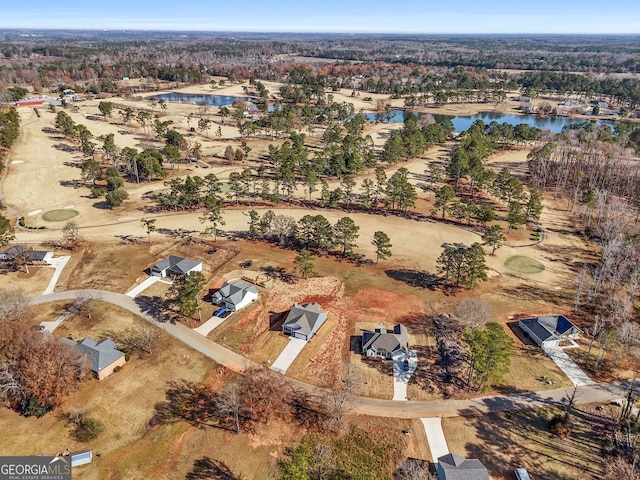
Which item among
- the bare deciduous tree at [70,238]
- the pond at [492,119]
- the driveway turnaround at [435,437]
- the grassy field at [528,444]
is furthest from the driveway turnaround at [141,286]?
the pond at [492,119]

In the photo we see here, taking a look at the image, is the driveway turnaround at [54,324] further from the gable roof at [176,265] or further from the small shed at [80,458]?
the small shed at [80,458]

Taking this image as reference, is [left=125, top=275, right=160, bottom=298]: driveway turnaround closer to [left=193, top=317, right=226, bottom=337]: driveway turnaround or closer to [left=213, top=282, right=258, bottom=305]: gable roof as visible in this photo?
[left=213, top=282, right=258, bottom=305]: gable roof

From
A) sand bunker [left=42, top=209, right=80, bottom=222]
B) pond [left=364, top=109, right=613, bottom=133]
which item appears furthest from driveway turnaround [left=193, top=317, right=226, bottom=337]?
pond [left=364, top=109, right=613, bottom=133]

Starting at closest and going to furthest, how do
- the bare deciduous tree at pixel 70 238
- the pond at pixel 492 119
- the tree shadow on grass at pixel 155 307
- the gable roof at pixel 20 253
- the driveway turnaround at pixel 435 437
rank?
the driveway turnaround at pixel 435 437 < the tree shadow on grass at pixel 155 307 < the gable roof at pixel 20 253 < the bare deciduous tree at pixel 70 238 < the pond at pixel 492 119

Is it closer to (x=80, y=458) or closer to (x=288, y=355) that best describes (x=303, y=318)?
(x=288, y=355)

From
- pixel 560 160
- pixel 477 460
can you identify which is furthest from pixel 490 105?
pixel 477 460

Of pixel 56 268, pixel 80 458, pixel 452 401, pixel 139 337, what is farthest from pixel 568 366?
pixel 56 268
